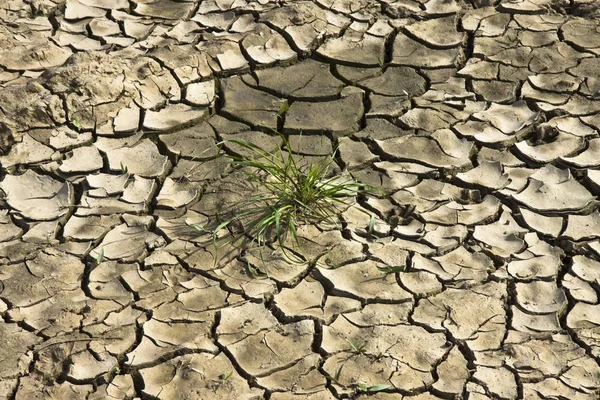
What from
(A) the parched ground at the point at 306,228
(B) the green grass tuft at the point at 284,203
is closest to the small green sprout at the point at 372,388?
(A) the parched ground at the point at 306,228

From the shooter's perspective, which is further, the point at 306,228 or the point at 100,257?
the point at 306,228

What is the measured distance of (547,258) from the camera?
3291mm

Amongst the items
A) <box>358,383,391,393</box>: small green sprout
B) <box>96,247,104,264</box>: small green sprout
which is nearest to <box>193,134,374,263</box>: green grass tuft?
<box>96,247,104,264</box>: small green sprout

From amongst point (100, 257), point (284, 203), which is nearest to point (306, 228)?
point (284, 203)

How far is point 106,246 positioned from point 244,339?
0.67m

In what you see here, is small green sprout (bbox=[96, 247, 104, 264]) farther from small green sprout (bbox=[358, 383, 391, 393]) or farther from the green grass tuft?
small green sprout (bbox=[358, 383, 391, 393])

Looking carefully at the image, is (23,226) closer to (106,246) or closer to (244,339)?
(106,246)

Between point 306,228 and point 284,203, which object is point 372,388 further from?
point 284,203

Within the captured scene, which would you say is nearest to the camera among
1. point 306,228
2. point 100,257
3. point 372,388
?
point 372,388

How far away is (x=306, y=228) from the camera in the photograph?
3.43 meters

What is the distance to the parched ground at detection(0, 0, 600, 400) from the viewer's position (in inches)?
117

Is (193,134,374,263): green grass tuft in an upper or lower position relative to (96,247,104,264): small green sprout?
upper

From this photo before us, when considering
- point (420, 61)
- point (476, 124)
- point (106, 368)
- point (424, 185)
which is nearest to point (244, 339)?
point (106, 368)

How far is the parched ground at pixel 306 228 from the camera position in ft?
9.75
